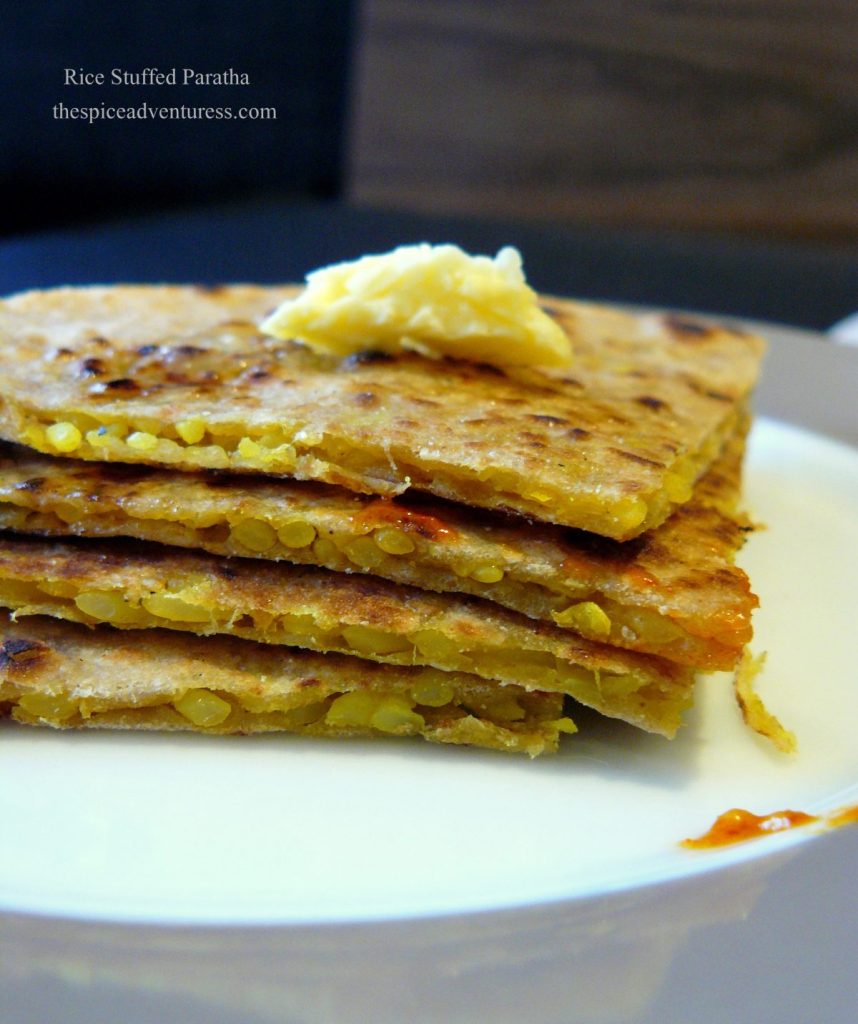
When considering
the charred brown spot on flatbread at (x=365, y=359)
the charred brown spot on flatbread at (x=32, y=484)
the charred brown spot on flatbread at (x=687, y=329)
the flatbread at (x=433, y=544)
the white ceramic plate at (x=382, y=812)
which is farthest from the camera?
the charred brown spot on flatbread at (x=687, y=329)

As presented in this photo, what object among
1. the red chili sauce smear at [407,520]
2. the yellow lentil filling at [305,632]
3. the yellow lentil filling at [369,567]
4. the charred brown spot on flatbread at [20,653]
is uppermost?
the red chili sauce smear at [407,520]

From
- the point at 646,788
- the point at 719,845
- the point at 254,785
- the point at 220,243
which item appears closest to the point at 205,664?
the point at 254,785

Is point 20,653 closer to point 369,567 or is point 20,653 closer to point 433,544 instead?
point 369,567

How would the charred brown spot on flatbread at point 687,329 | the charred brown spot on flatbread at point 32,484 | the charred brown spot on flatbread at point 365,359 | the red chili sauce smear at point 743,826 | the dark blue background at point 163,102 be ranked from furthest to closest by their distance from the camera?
the dark blue background at point 163,102 → the charred brown spot on flatbread at point 687,329 → the charred brown spot on flatbread at point 365,359 → the charred brown spot on flatbread at point 32,484 → the red chili sauce smear at point 743,826

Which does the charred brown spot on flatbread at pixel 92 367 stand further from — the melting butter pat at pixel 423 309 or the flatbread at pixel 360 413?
the melting butter pat at pixel 423 309

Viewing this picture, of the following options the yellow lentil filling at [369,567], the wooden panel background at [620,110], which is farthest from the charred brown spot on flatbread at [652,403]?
the wooden panel background at [620,110]

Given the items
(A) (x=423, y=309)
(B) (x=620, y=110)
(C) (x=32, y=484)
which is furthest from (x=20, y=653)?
(B) (x=620, y=110)

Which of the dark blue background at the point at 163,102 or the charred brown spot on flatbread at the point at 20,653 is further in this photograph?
→ the dark blue background at the point at 163,102
